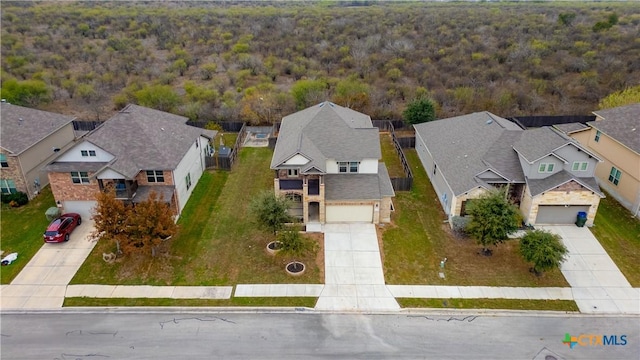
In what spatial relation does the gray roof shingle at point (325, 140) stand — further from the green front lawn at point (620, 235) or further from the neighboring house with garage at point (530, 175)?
the green front lawn at point (620, 235)

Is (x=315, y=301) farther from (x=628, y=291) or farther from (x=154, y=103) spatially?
(x=154, y=103)

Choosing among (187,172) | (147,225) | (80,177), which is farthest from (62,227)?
(187,172)

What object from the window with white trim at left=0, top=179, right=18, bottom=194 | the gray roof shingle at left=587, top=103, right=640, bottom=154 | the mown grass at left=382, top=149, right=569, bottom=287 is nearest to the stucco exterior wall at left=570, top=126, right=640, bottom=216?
the gray roof shingle at left=587, top=103, right=640, bottom=154

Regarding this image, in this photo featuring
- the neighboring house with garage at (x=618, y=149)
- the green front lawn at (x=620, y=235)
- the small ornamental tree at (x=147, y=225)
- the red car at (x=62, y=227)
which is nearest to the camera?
the small ornamental tree at (x=147, y=225)

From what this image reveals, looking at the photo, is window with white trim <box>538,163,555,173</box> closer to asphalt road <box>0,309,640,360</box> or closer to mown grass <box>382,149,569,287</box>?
mown grass <box>382,149,569,287</box>

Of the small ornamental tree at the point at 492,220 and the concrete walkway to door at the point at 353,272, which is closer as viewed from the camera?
the concrete walkway to door at the point at 353,272

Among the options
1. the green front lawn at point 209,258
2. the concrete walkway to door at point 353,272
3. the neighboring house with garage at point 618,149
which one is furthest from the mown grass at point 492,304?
the neighboring house with garage at point 618,149

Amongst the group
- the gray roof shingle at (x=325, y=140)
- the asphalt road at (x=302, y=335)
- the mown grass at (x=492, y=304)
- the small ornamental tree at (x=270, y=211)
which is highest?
the gray roof shingle at (x=325, y=140)
